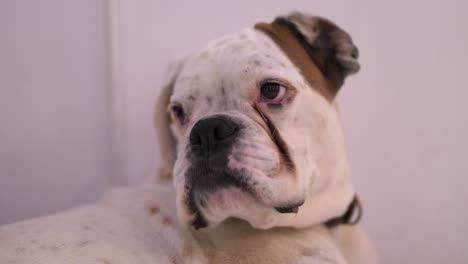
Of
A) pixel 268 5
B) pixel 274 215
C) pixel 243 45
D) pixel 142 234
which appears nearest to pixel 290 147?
pixel 274 215

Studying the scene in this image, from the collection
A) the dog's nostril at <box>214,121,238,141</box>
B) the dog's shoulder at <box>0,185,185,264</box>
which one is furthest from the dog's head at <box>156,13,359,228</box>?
the dog's shoulder at <box>0,185,185,264</box>

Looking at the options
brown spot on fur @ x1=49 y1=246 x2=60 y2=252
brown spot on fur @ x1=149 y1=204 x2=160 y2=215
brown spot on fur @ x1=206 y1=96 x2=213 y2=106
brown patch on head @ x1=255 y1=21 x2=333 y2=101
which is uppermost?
brown patch on head @ x1=255 y1=21 x2=333 y2=101

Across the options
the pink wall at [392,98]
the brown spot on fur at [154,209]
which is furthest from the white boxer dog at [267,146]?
the pink wall at [392,98]

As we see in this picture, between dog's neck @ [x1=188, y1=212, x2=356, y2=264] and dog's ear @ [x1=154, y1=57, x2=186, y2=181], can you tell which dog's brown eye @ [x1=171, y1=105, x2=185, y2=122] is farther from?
dog's neck @ [x1=188, y1=212, x2=356, y2=264]

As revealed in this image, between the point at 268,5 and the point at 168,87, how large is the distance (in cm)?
63

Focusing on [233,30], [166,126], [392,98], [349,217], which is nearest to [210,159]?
[166,126]

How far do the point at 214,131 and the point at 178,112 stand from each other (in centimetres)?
24

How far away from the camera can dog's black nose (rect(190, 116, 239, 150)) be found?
0.73m

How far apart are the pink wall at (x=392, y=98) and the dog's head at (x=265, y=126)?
43 centimetres

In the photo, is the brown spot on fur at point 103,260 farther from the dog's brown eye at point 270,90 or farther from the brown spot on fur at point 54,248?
the dog's brown eye at point 270,90

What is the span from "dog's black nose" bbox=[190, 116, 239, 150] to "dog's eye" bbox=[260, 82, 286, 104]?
123 millimetres

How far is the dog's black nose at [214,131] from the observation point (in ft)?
2.39

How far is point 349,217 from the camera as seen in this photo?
1.09 meters

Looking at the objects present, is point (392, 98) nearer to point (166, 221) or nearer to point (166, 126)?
point (166, 126)
